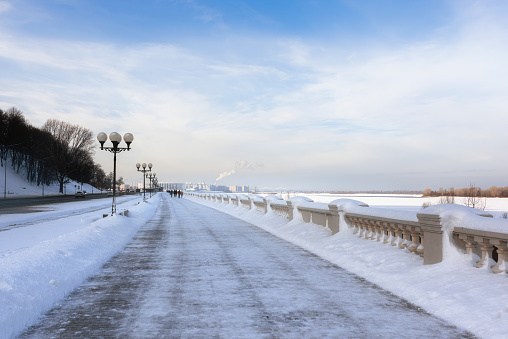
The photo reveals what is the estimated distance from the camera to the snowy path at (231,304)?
496 centimetres

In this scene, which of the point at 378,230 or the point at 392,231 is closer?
the point at 392,231

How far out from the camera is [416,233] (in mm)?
8586

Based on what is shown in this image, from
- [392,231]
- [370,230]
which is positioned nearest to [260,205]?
[370,230]

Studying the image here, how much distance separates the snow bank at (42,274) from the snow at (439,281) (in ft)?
18.5

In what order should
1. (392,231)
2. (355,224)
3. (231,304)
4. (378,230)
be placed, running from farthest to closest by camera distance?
(355,224) → (378,230) → (392,231) → (231,304)

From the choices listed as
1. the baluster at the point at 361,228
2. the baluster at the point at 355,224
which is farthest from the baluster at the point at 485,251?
the baluster at the point at 355,224

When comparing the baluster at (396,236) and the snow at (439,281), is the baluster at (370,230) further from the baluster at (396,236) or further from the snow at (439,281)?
the baluster at (396,236)

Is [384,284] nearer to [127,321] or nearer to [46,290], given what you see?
[127,321]

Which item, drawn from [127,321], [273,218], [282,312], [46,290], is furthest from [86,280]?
[273,218]

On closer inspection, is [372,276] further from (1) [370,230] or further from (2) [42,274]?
(2) [42,274]

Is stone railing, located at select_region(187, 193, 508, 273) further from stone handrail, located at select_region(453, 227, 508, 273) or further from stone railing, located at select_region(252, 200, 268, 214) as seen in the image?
stone railing, located at select_region(252, 200, 268, 214)

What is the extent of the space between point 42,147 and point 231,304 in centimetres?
10598

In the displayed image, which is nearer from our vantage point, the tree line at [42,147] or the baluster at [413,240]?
the baluster at [413,240]

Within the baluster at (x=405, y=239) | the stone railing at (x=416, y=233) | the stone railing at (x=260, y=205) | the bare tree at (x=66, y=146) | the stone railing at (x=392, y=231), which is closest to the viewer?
the stone railing at (x=416, y=233)
